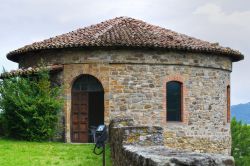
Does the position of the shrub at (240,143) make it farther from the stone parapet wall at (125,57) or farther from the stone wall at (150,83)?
the stone parapet wall at (125,57)

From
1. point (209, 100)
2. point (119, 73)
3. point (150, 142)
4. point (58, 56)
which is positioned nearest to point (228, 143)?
point (209, 100)

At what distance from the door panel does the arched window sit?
3422 millimetres

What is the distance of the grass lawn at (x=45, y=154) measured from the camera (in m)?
14.0

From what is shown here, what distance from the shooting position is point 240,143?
37.4 metres

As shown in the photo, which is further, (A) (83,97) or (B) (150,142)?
(A) (83,97)

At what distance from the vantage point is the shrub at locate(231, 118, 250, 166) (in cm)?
3522

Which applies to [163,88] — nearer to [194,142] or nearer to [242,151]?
[194,142]

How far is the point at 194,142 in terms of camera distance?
21203mm

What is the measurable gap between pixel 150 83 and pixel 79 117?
324 centimetres

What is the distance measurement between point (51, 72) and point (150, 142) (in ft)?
38.1

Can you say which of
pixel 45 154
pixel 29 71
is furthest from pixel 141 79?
pixel 45 154

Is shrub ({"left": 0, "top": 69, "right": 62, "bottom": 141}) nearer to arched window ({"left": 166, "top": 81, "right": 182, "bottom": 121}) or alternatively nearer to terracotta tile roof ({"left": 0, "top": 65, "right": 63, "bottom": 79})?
terracotta tile roof ({"left": 0, "top": 65, "right": 63, "bottom": 79})

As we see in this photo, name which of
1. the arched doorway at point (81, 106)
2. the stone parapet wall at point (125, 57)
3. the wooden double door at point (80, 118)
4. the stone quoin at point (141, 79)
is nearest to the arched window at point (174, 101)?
the stone quoin at point (141, 79)

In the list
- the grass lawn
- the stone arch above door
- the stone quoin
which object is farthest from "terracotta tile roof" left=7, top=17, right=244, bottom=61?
the grass lawn
